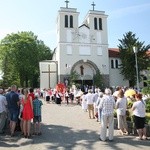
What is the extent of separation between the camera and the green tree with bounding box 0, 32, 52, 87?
188 ft

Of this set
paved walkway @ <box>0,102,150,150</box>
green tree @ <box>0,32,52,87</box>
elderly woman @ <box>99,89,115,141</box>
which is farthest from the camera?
green tree @ <box>0,32,52,87</box>

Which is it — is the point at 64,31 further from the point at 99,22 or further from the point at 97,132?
the point at 97,132

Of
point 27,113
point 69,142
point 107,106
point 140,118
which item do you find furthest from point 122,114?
point 27,113

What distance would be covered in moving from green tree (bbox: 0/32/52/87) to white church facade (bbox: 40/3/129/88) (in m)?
7.74

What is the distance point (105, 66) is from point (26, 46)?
17.3 metres

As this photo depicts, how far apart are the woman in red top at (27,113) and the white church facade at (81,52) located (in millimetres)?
36220

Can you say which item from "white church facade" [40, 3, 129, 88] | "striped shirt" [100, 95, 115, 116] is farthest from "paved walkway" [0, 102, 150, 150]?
"white church facade" [40, 3, 129, 88]

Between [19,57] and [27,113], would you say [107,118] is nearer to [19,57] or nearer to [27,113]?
[27,113]

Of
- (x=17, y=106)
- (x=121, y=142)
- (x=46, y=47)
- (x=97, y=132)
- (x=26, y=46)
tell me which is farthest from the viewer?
(x=46, y=47)


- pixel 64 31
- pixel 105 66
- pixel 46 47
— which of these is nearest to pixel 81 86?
pixel 105 66

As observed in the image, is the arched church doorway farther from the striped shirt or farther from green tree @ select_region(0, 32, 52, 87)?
the striped shirt

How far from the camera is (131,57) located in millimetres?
48406

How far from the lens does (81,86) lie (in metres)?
47.1

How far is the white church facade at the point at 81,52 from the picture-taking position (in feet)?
160
